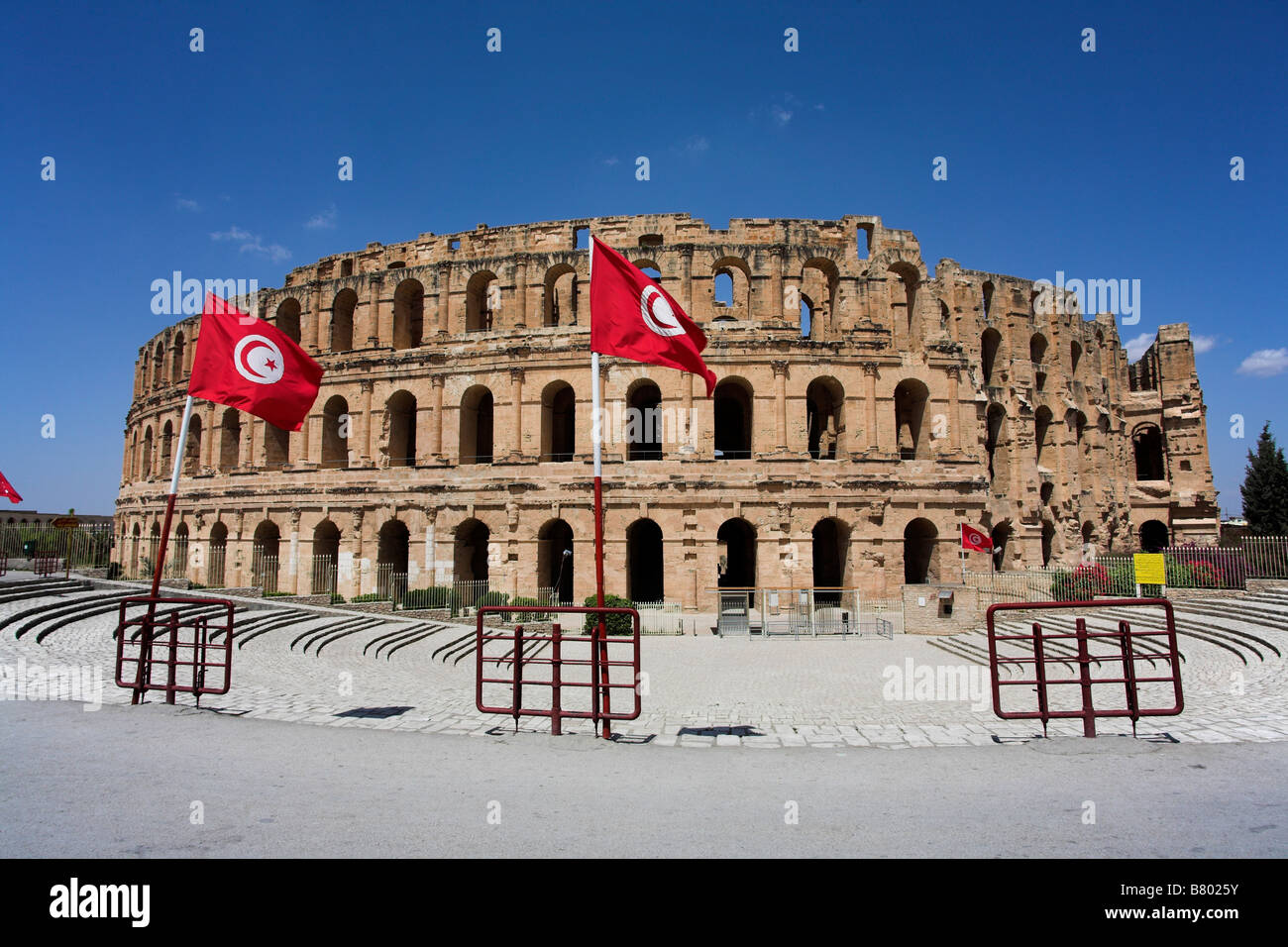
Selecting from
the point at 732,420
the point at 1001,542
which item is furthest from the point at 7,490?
the point at 1001,542

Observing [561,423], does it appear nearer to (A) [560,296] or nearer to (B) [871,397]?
(A) [560,296]

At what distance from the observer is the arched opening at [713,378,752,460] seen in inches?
1189

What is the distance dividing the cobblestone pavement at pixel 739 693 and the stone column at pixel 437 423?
36.6ft

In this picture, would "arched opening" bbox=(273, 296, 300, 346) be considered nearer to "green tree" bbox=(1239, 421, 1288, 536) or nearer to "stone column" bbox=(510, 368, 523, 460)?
"stone column" bbox=(510, 368, 523, 460)

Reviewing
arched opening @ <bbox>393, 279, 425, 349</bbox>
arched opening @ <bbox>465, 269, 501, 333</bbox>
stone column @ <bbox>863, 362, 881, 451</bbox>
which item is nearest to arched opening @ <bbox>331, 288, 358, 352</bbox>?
arched opening @ <bbox>393, 279, 425, 349</bbox>

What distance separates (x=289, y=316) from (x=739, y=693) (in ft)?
103

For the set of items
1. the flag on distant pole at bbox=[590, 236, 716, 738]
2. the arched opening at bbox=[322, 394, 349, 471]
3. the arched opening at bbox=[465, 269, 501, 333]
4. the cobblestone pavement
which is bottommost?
the cobblestone pavement

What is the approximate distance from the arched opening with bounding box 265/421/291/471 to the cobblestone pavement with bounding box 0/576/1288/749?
527 inches

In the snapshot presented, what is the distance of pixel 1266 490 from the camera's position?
40.6 meters

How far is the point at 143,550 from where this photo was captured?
35.5 metres

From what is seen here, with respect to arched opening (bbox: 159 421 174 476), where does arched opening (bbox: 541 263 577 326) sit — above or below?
above

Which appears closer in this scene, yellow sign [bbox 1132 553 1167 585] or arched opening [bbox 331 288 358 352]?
yellow sign [bbox 1132 553 1167 585]
